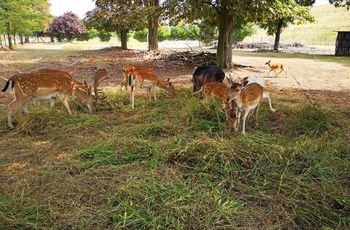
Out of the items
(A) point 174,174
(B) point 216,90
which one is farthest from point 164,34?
(A) point 174,174

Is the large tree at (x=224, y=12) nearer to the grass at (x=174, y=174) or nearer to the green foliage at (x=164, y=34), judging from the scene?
the grass at (x=174, y=174)

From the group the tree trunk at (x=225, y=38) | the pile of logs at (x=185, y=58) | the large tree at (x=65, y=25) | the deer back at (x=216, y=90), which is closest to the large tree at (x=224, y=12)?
the tree trunk at (x=225, y=38)

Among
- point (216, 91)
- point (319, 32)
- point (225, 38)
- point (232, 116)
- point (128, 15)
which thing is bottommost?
point (232, 116)

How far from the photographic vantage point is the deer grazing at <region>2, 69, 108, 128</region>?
4.79 metres

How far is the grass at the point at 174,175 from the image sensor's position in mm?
2504

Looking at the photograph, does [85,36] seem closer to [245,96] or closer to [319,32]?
[319,32]

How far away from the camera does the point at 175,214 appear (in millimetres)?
2523

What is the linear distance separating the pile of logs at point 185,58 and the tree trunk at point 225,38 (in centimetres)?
90

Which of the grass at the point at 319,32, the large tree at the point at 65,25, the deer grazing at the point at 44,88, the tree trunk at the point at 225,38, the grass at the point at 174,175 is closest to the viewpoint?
the grass at the point at 174,175

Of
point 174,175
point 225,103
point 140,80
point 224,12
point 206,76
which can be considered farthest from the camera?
point 224,12

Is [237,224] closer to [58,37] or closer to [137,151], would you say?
[137,151]

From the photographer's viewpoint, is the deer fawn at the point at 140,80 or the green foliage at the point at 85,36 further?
the green foliage at the point at 85,36

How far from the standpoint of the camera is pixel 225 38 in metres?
12.3

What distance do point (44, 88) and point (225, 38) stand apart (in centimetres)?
909
